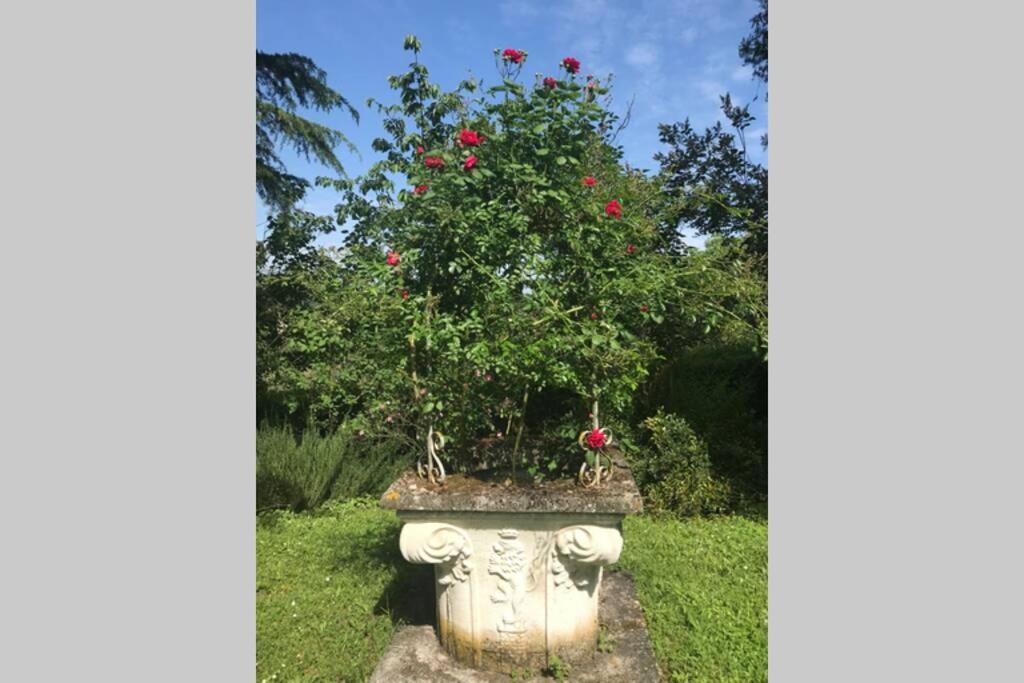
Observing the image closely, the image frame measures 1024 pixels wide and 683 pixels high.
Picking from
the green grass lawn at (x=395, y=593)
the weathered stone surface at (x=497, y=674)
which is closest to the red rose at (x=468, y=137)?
the weathered stone surface at (x=497, y=674)

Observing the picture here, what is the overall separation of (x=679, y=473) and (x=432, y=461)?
3.20 m

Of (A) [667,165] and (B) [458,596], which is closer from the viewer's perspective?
(B) [458,596]

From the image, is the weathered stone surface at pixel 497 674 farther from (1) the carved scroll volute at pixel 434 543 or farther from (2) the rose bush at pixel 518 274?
(2) the rose bush at pixel 518 274

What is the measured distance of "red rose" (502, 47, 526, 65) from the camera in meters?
2.52

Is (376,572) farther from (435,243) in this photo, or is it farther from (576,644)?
(435,243)

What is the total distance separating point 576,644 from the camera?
2438mm

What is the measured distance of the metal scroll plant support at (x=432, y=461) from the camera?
2.48m

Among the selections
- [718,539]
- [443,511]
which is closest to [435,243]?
[443,511]

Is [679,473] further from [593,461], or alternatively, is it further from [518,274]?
[518,274]

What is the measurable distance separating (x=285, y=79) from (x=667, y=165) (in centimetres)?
416

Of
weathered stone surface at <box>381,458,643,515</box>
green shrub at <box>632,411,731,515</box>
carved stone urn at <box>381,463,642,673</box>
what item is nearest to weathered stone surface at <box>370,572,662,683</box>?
carved stone urn at <box>381,463,642,673</box>

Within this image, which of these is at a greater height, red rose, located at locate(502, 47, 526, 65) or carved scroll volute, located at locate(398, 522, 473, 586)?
red rose, located at locate(502, 47, 526, 65)

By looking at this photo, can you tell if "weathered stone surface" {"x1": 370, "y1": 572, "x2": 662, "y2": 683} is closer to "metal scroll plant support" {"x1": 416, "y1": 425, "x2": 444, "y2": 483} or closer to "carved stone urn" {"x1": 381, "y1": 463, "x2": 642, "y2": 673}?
"carved stone urn" {"x1": 381, "y1": 463, "x2": 642, "y2": 673}

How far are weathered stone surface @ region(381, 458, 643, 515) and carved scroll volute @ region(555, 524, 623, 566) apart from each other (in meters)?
0.09
